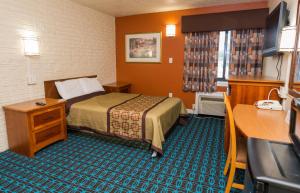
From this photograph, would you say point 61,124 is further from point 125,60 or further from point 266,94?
point 266,94

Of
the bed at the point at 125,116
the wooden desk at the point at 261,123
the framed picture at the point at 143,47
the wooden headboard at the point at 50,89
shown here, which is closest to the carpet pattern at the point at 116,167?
the bed at the point at 125,116

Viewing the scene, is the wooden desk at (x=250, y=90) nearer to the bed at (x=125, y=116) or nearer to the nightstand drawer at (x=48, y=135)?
the bed at (x=125, y=116)

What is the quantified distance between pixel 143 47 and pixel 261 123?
12.3 ft

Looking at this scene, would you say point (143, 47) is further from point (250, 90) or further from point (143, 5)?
point (250, 90)

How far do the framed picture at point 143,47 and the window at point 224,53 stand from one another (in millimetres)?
1427

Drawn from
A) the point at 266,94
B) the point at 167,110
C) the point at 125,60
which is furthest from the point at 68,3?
the point at 266,94

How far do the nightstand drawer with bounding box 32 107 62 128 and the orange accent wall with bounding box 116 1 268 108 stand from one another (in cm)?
253

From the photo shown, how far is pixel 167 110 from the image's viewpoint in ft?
10.3

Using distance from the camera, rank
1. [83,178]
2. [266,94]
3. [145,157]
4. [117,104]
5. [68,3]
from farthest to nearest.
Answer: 1. [68,3]
2. [117,104]
3. [145,157]
4. [266,94]
5. [83,178]

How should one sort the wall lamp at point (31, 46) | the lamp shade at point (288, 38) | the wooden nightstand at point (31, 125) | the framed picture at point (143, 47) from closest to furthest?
the lamp shade at point (288, 38)
the wooden nightstand at point (31, 125)
the wall lamp at point (31, 46)
the framed picture at point (143, 47)

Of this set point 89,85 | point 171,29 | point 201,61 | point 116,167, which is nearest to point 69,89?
point 89,85

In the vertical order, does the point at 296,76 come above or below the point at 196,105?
above

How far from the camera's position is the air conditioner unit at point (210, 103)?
14.5ft

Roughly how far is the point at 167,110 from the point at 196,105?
1.76 meters
